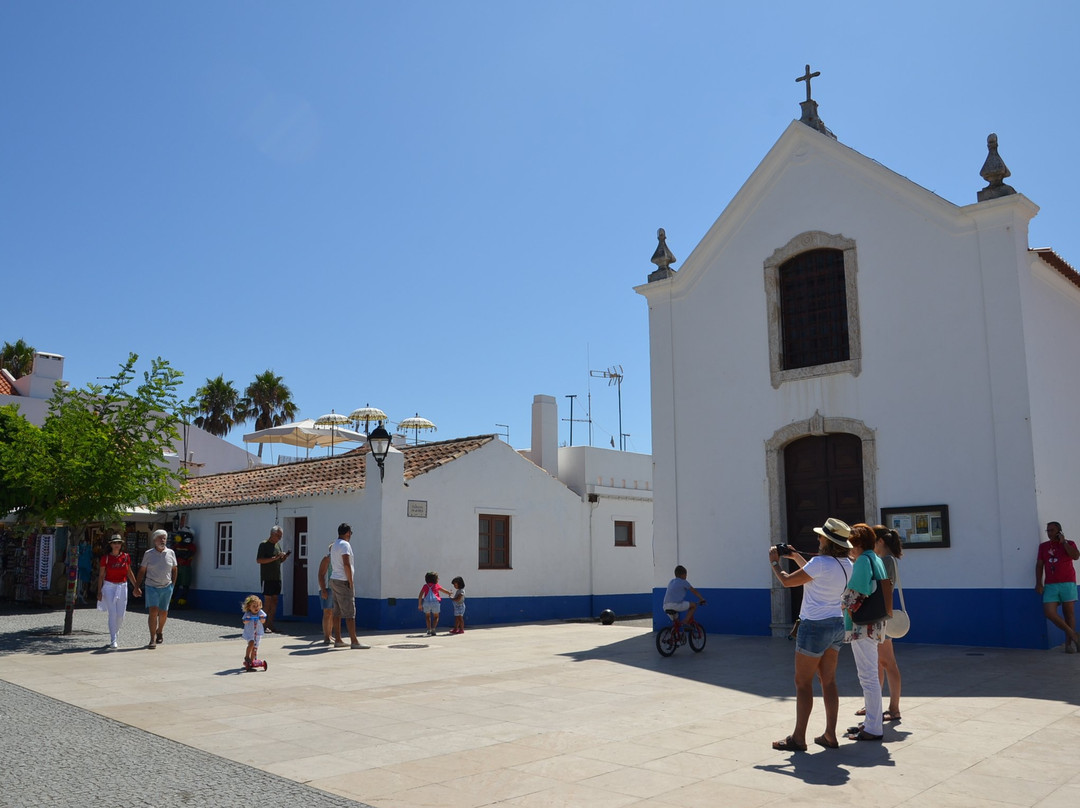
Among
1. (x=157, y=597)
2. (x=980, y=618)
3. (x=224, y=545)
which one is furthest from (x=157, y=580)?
(x=980, y=618)

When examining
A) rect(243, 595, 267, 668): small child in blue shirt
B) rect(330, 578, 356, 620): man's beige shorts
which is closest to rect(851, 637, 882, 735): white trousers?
rect(243, 595, 267, 668): small child in blue shirt

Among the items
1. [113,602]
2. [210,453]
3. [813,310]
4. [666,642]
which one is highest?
[813,310]

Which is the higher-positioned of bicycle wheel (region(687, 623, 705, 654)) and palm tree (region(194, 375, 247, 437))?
palm tree (region(194, 375, 247, 437))

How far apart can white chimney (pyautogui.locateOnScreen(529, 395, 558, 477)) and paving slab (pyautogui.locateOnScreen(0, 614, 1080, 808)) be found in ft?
31.7

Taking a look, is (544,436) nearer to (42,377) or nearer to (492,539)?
(492,539)

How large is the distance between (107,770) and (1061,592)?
1114 cm

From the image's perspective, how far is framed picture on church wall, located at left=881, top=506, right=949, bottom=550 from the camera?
12884 millimetres

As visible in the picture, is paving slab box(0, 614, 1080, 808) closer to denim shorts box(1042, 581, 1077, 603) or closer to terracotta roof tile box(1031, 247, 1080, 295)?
denim shorts box(1042, 581, 1077, 603)

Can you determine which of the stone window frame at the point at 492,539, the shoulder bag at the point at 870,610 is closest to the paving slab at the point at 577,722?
the shoulder bag at the point at 870,610

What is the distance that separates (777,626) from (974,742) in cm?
776

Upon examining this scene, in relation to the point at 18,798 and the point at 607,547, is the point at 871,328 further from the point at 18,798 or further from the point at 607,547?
the point at 18,798

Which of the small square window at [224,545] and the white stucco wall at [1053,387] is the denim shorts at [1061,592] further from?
the small square window at [224,545]

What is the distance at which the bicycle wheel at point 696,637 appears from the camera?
1268 centimetres

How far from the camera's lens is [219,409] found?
42.8 metres
